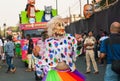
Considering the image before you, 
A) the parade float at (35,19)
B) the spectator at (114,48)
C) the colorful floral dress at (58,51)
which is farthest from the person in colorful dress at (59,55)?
the parade float at (35,19)

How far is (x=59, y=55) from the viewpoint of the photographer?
22.7ft

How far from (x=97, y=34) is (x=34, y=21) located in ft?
12.5

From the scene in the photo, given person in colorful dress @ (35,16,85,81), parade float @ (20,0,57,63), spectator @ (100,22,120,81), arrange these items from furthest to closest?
parade float @ (20,0,57,63) → spectator @ (100,22,120,81) → person in colorful dress @ (35,16,85,81)

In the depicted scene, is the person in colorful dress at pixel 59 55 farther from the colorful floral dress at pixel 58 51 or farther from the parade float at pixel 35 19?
the parade float at pixel 35 19

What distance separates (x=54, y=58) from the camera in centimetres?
696

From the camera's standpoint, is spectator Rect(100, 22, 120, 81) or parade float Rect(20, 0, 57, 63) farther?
parade float Rect(20, 0, 57, 63)

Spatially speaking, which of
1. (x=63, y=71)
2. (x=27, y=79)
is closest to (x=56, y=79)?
(x=63, y=71)

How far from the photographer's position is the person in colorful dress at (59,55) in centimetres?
688

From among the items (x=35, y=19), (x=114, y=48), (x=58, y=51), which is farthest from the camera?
(x=35, y=19)

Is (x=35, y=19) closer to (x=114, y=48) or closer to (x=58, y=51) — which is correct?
(x=114, y=48)

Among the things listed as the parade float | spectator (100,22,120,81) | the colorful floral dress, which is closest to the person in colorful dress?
the colorful floral dress

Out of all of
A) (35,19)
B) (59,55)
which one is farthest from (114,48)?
(35,19)

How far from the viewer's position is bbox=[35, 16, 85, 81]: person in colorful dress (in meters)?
6.88

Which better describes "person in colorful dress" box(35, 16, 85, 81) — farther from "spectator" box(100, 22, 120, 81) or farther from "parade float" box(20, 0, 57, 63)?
"parade float" box(20, 0, 57, 63)
